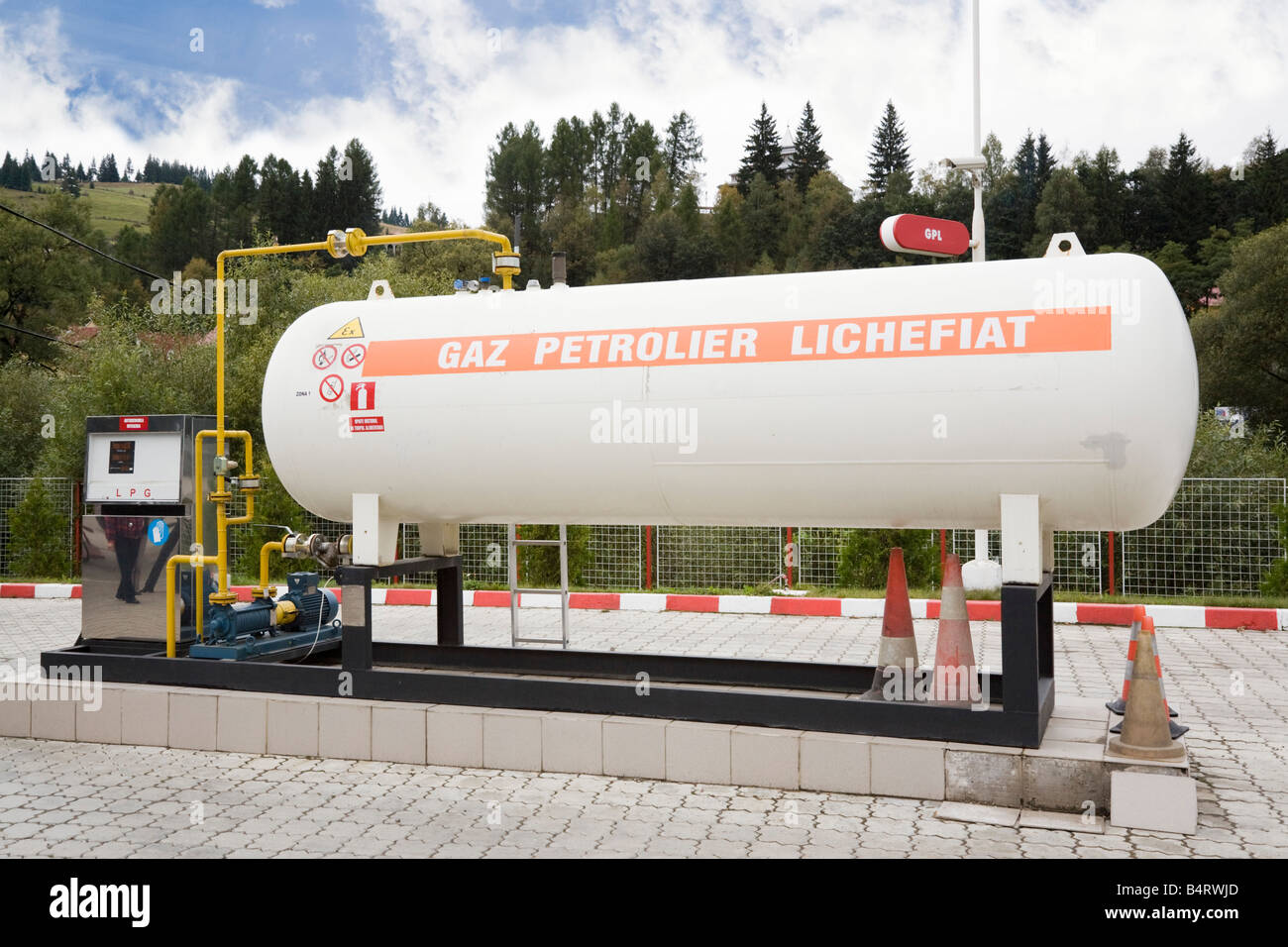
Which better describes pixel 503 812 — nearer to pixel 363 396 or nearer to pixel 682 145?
pixel 363 396

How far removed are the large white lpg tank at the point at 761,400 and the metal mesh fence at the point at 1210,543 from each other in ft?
33.0

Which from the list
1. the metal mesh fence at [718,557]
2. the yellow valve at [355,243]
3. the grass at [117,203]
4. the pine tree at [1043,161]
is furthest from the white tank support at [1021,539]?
the grass at [117,203]

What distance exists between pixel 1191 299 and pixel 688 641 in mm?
43103

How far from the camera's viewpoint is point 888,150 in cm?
8350

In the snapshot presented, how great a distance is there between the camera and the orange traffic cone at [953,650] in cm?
629

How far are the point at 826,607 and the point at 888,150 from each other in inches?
2990

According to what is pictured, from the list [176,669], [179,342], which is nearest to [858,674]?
[176,669]

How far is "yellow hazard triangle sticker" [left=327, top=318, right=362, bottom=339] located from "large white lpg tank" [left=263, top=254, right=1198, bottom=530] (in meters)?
0.01

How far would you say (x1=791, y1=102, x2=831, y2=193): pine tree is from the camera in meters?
82.2

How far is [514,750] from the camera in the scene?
6.64 m

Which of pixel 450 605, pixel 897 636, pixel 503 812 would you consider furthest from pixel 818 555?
pixel 503 812

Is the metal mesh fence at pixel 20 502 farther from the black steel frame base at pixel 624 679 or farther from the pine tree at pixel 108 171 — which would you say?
the pine tree at pixel 108 171

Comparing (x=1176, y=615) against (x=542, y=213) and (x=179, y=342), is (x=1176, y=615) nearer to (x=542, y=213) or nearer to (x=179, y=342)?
(x=179, y=342)

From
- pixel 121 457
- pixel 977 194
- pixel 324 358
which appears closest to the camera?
pixel 324 358
